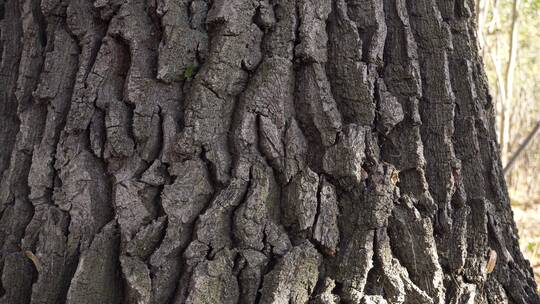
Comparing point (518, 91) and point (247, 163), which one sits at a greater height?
point (518, 91)

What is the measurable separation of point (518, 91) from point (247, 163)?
9210mm

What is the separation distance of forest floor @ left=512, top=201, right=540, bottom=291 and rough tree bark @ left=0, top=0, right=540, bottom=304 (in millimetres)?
2902

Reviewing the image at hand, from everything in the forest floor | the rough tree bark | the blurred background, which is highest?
the blurred background

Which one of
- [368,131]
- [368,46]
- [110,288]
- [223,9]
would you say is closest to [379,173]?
[368,131]

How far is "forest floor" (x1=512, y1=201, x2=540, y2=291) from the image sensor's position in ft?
15.0

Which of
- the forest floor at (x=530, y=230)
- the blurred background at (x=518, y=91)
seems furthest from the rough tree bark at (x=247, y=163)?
the forest floor at (x=530, y=230)

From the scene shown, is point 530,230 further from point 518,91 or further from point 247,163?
point 247,163

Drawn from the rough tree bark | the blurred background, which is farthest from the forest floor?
the rough tree bark

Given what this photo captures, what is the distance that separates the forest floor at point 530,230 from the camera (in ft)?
15.0

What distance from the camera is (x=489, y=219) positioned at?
1.78m

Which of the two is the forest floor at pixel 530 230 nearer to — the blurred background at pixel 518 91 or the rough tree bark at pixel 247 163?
the blurred background at pixel 518 91

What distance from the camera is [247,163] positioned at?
1.55 m

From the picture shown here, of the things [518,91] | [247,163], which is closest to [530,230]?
[518,91]

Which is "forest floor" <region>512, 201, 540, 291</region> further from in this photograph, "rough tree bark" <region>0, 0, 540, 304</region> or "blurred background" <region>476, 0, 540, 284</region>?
"rough tree bark" <region>0, 0, 540, 304</region>
